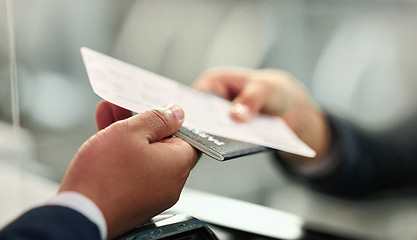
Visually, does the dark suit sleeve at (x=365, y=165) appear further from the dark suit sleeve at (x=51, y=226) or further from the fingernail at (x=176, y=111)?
the dark suit sleeve at (x=51, y=226)

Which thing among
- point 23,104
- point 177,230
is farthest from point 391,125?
point 23,104

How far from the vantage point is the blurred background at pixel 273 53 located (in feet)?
4.88

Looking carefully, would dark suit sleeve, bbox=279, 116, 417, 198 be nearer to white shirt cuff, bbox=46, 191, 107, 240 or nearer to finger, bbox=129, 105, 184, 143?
finger, bbox=129, 105, 184, 143

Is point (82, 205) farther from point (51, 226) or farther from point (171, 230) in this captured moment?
point (171, 230)

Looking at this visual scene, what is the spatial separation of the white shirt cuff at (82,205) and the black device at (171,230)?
3.8 inches

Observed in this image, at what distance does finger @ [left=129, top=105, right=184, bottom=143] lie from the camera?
0.44 metres

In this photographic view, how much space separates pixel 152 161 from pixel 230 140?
17 cm

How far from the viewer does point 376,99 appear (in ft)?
5.32

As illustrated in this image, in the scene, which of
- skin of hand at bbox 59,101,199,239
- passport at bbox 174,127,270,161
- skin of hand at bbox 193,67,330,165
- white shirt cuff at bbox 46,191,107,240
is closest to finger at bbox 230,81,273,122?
skin of hand at bbox 193,67,330,165

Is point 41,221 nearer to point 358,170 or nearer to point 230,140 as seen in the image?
point 230,140

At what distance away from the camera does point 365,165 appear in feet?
3.84

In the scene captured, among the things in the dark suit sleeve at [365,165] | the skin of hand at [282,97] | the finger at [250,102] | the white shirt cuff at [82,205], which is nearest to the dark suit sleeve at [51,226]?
the white shirt cuff at [82,205]

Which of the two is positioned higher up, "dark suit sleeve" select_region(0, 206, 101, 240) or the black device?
"dark suit sleeve" select_region(0, 206, 101, 240)

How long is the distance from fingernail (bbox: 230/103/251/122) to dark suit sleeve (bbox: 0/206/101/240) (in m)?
0.48
